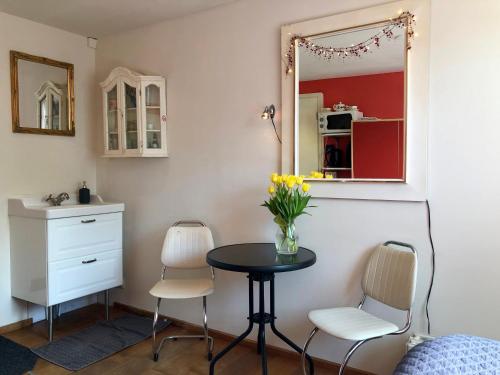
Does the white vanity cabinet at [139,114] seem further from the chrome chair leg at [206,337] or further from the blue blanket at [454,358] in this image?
the blue blanket at [454,358]

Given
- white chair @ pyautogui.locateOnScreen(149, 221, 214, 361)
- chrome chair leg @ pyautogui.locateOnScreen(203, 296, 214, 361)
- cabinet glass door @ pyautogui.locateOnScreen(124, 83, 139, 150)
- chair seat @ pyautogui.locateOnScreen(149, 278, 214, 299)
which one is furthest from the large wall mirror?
cabinet glass door @ pyautogui.locateOnScreen(124, 83, 139, 150)

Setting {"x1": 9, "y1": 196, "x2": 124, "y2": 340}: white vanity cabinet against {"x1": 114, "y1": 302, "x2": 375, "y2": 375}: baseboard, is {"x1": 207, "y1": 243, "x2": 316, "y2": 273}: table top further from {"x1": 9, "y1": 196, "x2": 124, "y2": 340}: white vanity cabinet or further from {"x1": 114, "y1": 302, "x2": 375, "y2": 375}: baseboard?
{"x1": 9, "y1": 196, "x2": 124, "y2": 340}: white vanity cabinet

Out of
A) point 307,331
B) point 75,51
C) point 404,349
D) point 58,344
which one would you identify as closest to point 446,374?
point 404,349

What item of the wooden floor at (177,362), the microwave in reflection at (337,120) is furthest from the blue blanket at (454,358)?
the microwave in reflection at (337,120)

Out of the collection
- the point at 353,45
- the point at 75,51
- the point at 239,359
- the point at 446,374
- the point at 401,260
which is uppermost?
the point at 75,51

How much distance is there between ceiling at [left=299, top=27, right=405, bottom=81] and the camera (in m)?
2.30

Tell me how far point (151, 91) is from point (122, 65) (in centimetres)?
54

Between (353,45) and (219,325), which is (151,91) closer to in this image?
(353,45)

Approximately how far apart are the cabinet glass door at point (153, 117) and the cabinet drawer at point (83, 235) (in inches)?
28.1

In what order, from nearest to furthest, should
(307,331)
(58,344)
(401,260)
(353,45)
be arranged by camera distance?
1. (401,260)
2. (353,45)
3. (307,331)
4. (58,344)

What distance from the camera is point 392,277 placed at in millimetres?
2205

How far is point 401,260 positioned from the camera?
7.16ft

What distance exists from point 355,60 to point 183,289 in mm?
1805

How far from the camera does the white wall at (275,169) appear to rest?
2105mm
